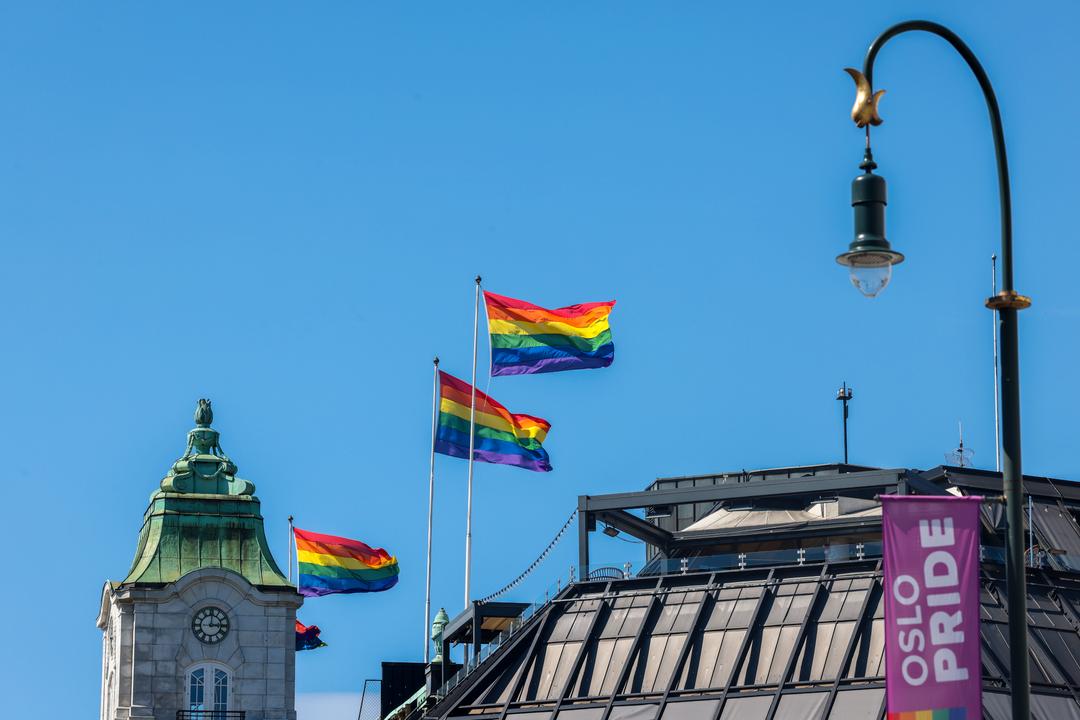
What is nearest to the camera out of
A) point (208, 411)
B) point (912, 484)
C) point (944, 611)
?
point (944, 611)

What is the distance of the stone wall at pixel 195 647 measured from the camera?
76.7 metres

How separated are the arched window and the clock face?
95cm

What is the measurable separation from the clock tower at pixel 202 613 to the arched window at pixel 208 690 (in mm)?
33

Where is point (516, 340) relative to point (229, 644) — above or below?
above

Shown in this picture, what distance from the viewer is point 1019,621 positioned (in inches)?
1019

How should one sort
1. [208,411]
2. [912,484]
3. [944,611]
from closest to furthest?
[944,611] < [912,484] < [208,411]

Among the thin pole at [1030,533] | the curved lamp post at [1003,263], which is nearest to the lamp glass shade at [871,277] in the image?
the curved lamp post at [1003,263]

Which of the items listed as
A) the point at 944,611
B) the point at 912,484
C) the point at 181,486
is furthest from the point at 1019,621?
the point at 181,486

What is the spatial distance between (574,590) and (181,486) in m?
13.7

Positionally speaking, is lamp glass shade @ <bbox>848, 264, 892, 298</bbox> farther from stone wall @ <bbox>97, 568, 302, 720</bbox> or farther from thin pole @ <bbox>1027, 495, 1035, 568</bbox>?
stone wall @ <bbox>97, 568, 302, 720</bbox>

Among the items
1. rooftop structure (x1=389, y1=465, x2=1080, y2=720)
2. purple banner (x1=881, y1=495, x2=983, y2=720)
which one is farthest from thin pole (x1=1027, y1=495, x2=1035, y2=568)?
purple banner (x1=881, y1=495, x2=983, y2=720)

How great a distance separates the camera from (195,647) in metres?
77.5

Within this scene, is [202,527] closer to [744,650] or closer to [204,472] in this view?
[204,472]

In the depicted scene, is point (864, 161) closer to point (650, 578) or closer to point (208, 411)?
point (650, 578)
